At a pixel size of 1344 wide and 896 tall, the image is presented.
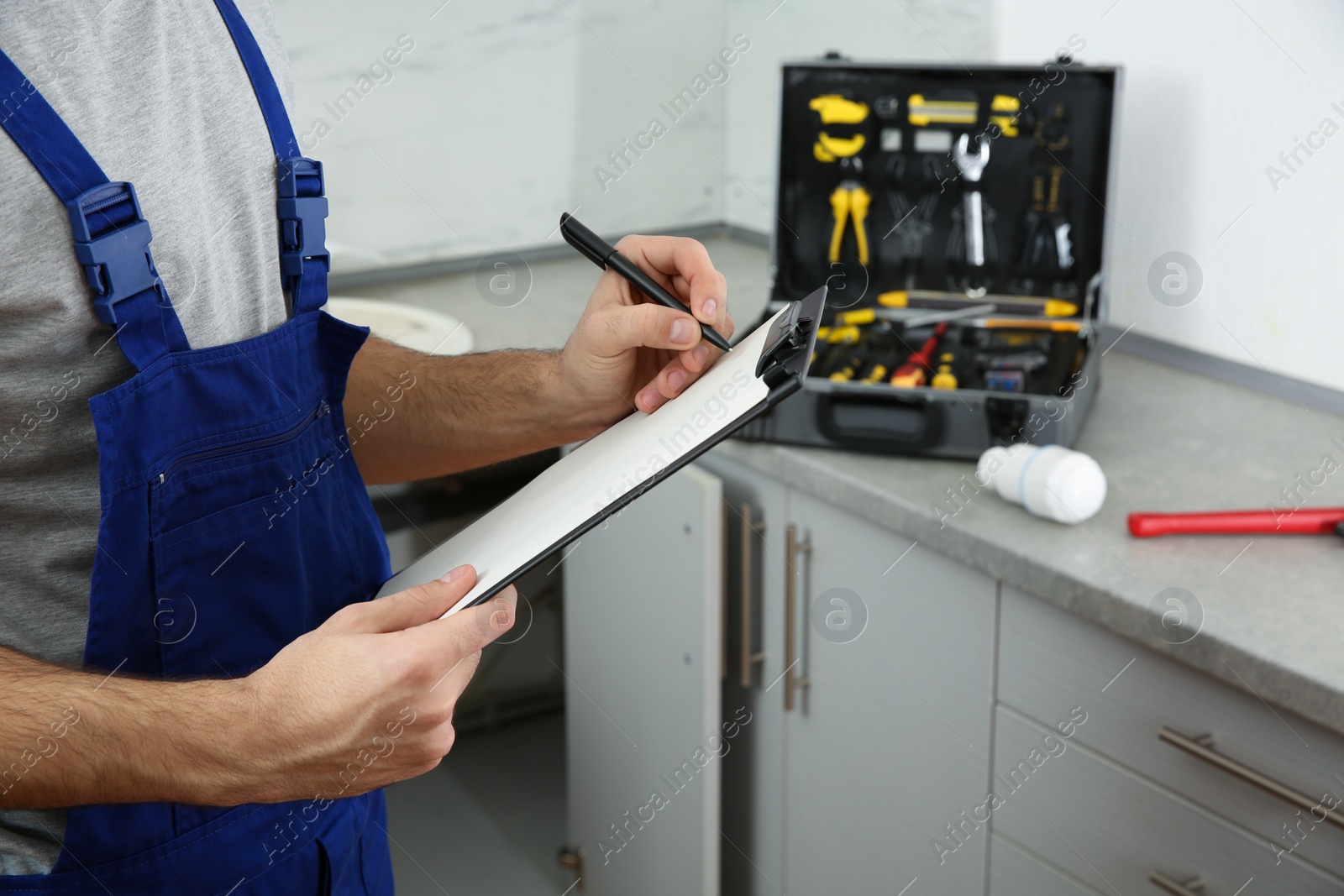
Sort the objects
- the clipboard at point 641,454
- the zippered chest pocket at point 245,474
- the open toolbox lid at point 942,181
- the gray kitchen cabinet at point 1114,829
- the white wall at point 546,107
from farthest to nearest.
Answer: the white wall at point 546,107 → the open toolbox lid at point 942,181 → the gray kitchen cabinet at point 1114,829 → the zippered chest pocket at point 245,474 → the clipboard at point 641,454

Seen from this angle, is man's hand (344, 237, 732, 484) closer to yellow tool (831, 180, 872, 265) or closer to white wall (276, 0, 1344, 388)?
yellow tool (831, 180, 872, 265)

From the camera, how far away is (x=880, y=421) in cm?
125

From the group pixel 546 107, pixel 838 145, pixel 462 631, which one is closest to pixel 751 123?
pixel 546 107

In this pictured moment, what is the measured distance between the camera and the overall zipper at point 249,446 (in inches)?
27.1

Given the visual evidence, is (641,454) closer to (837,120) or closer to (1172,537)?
(1172,537)

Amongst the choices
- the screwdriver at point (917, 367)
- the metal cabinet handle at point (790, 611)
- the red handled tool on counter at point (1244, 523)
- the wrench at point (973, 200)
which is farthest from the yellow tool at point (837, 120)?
the red handled tool on counter at point (1244, 523)

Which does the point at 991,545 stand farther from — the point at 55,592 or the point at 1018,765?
the point at 55,592

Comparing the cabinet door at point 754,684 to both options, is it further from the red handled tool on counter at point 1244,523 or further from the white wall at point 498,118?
the white wall at point 498,118

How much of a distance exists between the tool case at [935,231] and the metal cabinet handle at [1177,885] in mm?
460

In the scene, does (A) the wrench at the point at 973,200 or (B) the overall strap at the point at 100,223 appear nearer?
(B) the overall strap at the point at 100,223

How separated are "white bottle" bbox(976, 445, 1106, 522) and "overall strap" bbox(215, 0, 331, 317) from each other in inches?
26.0

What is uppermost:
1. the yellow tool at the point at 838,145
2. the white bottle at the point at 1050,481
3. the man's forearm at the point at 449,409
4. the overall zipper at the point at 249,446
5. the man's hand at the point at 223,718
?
the yellow tool at the point at 838,145

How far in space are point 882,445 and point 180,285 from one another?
Result: 2.48 feet

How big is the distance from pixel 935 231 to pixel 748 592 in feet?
1.68
